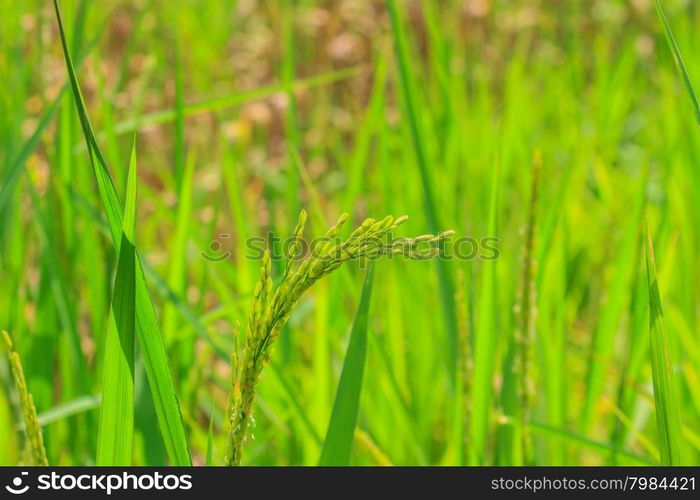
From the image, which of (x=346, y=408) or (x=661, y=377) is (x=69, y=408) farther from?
(x=661, y=377)

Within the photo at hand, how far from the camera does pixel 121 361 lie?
56cm

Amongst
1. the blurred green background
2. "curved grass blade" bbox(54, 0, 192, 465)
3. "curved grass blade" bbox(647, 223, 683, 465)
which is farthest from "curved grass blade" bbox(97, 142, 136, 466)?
"curved grass blade" bbox(647, 223, 683, 465)

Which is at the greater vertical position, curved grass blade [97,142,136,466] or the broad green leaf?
the broad green leaf

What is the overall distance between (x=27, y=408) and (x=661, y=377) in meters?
0.46

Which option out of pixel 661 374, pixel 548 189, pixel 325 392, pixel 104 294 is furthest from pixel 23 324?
pixel 548 189

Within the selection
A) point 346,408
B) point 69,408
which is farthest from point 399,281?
point 346,408

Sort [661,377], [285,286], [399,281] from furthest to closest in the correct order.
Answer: [399,281]
[661,377]
[285,286]

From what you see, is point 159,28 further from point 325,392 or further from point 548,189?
point 325,392

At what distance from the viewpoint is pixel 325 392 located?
1.05 meters

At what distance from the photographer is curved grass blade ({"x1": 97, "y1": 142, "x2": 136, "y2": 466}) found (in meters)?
0.54

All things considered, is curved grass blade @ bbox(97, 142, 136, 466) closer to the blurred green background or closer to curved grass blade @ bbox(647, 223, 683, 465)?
the blurred green background

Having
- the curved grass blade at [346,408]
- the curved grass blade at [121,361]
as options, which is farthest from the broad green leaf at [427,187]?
the curved grass blade at [121,361]

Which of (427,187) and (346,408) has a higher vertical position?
(427,187)

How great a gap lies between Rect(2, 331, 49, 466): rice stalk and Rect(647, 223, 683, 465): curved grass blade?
0.45 m
